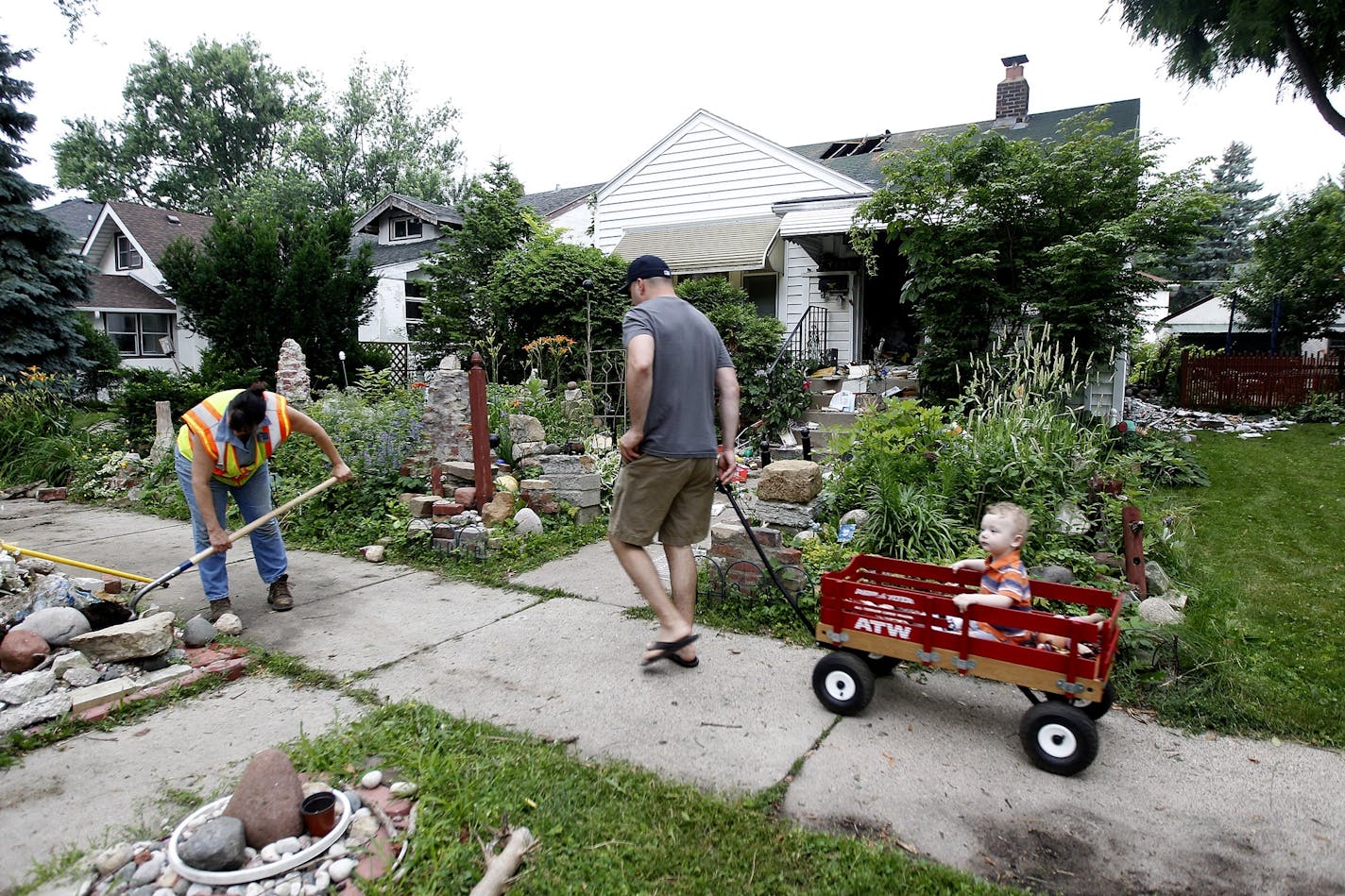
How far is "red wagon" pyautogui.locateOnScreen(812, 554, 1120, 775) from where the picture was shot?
2.66m

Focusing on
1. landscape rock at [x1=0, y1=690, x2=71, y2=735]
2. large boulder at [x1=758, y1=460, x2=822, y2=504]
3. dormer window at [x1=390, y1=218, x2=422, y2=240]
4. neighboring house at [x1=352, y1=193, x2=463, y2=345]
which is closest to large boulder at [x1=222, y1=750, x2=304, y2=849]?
landscape rock at [x1=0, y1=690, x2=71, y2=735]

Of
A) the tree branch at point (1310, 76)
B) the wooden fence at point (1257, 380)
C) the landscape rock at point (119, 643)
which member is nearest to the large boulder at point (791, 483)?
the landscape rock at point (119, 643)

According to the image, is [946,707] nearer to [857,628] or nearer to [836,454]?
[857,628]

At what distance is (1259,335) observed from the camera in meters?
26.4

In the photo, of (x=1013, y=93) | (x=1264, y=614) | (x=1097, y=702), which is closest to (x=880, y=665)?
(x=1097, y=702)

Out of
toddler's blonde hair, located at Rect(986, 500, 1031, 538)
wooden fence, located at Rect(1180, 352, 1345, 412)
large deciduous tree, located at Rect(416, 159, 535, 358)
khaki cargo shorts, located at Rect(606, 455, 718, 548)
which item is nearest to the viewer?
toddler's blonde hair, located at Rect(986, 500, 1031, 538)

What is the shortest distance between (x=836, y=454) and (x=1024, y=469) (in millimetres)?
1275

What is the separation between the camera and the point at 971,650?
2.82m

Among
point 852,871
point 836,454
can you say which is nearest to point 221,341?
point 836,454

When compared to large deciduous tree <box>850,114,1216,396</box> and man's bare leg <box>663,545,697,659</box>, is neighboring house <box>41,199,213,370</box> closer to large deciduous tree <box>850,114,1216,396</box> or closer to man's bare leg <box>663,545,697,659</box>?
large deciduous tree <box>850,114,1216,396</box>

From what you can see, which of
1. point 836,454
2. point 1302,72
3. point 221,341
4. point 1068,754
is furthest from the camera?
point 221,341

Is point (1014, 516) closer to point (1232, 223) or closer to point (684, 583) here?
point (684, 583)

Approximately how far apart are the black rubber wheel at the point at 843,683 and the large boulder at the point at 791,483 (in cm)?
132

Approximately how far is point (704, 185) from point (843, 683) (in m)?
12.9
